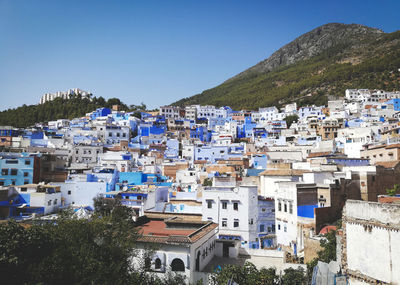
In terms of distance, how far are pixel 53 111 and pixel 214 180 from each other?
78.2m

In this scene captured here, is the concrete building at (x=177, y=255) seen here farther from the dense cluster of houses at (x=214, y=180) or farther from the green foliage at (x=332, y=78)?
the green foliage at (x=332, y=78)

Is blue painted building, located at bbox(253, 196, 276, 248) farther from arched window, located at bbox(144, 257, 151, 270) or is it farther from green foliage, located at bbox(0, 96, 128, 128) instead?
green foliage, located at bbox(0, 96, 128, 128)

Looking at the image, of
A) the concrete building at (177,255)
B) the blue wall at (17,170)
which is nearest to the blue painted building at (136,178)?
the blue wall at (17,170)

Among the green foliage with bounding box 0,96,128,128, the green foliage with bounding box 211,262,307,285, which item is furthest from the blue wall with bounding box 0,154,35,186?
the green foliage with bounding box 0,96,128,128

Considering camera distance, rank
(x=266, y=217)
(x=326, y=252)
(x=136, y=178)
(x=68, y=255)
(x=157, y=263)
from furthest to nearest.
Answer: (x=136, y=178) → (x=266, y=217) → (x=326, y=252) → (x=157, y=263) → (x=68, y=255)

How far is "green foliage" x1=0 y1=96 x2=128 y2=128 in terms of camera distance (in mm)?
84062

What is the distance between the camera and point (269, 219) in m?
24.6

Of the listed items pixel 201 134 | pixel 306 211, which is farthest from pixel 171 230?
pixel 201 134

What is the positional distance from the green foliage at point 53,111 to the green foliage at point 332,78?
1765 inches

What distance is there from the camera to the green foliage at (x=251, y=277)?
1340cm

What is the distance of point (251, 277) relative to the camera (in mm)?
13484

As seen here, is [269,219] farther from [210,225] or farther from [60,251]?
[60,251]

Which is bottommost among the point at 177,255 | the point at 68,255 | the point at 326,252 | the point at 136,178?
the point at 326,252

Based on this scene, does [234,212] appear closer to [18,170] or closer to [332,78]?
[18,170]
